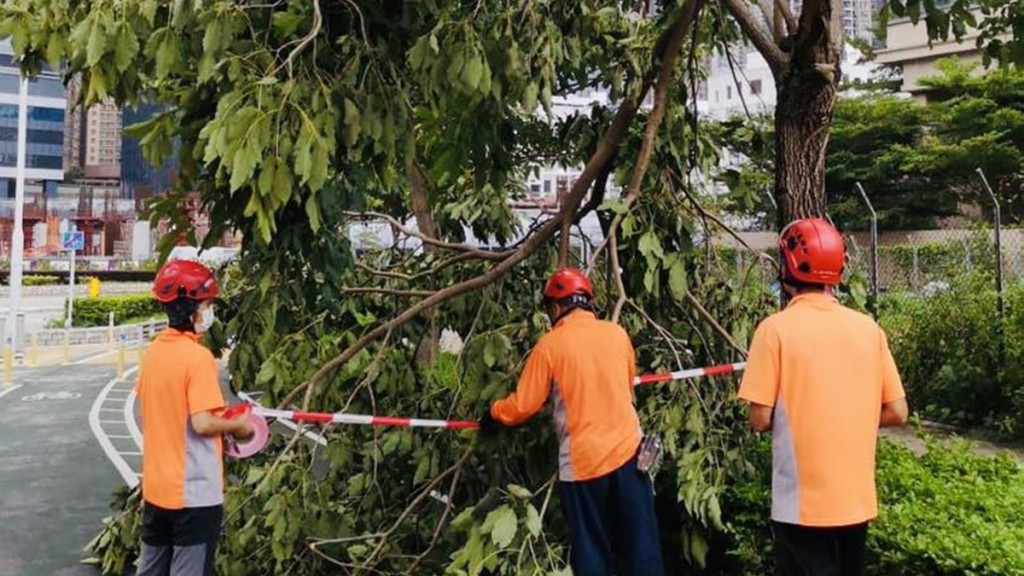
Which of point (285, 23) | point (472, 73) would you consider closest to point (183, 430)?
point (285, 23)

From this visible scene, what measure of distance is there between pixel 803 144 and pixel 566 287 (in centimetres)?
170

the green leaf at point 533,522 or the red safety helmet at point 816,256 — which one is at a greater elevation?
the red safety helmet at point 816,256

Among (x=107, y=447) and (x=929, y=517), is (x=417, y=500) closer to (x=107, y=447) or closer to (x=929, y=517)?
(x=929, y=517)

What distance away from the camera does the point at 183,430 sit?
3.35 meters

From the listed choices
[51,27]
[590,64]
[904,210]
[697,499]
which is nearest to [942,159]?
[904,210]

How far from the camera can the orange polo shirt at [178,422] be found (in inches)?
131

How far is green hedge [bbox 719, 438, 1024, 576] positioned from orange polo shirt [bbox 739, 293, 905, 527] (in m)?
0.73

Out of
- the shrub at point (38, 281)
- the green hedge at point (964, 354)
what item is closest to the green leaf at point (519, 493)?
the green hedge at point (964, 354)

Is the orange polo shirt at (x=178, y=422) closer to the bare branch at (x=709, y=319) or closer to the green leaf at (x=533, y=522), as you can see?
the green leaf at (x=533, y=522)

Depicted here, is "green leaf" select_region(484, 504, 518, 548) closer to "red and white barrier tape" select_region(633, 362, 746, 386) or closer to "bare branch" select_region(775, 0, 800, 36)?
"red and white barrier tape" select_region(633, 362, 746, 386)

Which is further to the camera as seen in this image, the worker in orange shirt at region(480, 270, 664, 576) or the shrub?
the shrub

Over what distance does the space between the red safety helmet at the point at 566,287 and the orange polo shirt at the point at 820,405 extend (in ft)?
3.98

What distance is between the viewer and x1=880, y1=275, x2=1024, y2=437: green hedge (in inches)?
309

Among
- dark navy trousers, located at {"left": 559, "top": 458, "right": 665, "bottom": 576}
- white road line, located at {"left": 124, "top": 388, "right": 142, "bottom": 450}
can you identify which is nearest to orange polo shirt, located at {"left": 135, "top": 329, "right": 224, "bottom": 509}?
dark navy trousers, located at {"left": 559, "top": 458, "right": 665, "bottom": 576}
